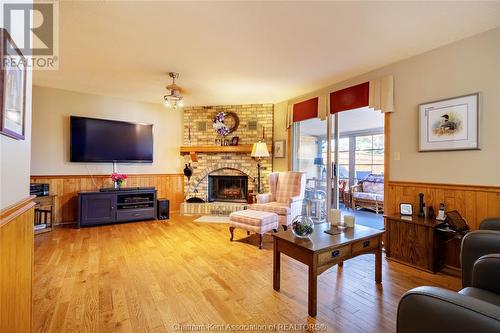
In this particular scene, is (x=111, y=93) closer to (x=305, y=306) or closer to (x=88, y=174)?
(x=88, y=174)

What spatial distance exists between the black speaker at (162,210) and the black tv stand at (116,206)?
0.36 feet

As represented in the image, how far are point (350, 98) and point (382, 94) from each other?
1.55ft

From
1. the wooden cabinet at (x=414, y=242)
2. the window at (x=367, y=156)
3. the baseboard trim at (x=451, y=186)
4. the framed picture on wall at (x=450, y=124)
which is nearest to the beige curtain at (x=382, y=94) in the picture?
the framed picture on wall at (x=450, y=124)

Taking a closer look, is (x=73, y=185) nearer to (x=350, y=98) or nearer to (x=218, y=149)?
(x=218, y=149)

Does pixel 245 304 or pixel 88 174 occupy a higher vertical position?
pixel 88 174

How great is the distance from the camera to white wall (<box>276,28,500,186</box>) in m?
2.25

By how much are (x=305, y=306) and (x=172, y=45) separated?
2818mm

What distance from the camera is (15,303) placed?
111 cm

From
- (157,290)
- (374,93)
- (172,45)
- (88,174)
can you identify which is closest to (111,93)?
(88,174)

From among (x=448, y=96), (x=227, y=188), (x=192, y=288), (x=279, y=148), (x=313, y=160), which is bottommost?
(x=192, y=288)

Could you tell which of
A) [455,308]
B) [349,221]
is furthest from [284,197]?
[455,308]

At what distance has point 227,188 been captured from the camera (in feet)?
17.6

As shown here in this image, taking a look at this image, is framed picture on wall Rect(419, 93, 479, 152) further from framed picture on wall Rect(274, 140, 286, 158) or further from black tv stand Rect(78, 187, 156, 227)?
black tv stand Rect(78, 187, 156, 227)

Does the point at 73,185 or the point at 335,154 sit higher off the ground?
the point at 335,154
